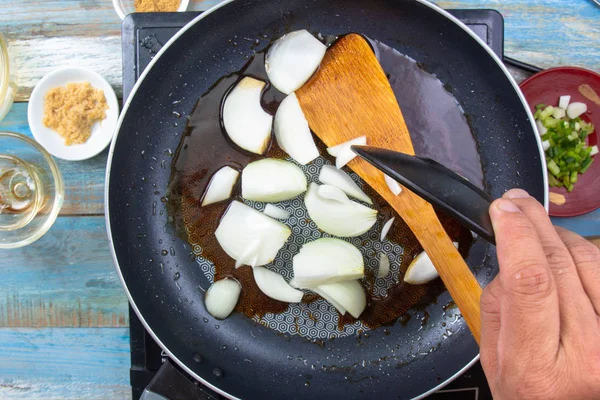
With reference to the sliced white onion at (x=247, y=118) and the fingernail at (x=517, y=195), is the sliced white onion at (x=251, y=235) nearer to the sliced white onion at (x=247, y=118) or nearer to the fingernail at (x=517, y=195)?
the sliced white onion at (x=247, y=118)

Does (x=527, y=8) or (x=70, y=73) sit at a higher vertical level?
(x=527, y=8)

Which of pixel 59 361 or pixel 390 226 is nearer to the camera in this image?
pixel 390 226

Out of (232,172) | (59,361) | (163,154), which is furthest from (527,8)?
(59,361)

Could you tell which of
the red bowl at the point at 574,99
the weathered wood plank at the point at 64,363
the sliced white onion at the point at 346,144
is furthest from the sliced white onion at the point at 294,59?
the weathered wood plank at the point at 64,363

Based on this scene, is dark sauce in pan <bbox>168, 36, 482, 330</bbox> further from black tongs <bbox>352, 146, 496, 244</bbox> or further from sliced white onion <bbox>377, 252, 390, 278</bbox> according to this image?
black tongs <bbox>352, 146, 496, 244</bbox>

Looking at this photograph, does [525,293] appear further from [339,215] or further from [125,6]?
[125,6]

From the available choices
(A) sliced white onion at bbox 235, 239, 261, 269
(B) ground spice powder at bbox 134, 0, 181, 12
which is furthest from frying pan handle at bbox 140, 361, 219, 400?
(B) ground spice powder at bbox 134, 0, 181, 12

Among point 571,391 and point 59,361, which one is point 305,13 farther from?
point 59,361
